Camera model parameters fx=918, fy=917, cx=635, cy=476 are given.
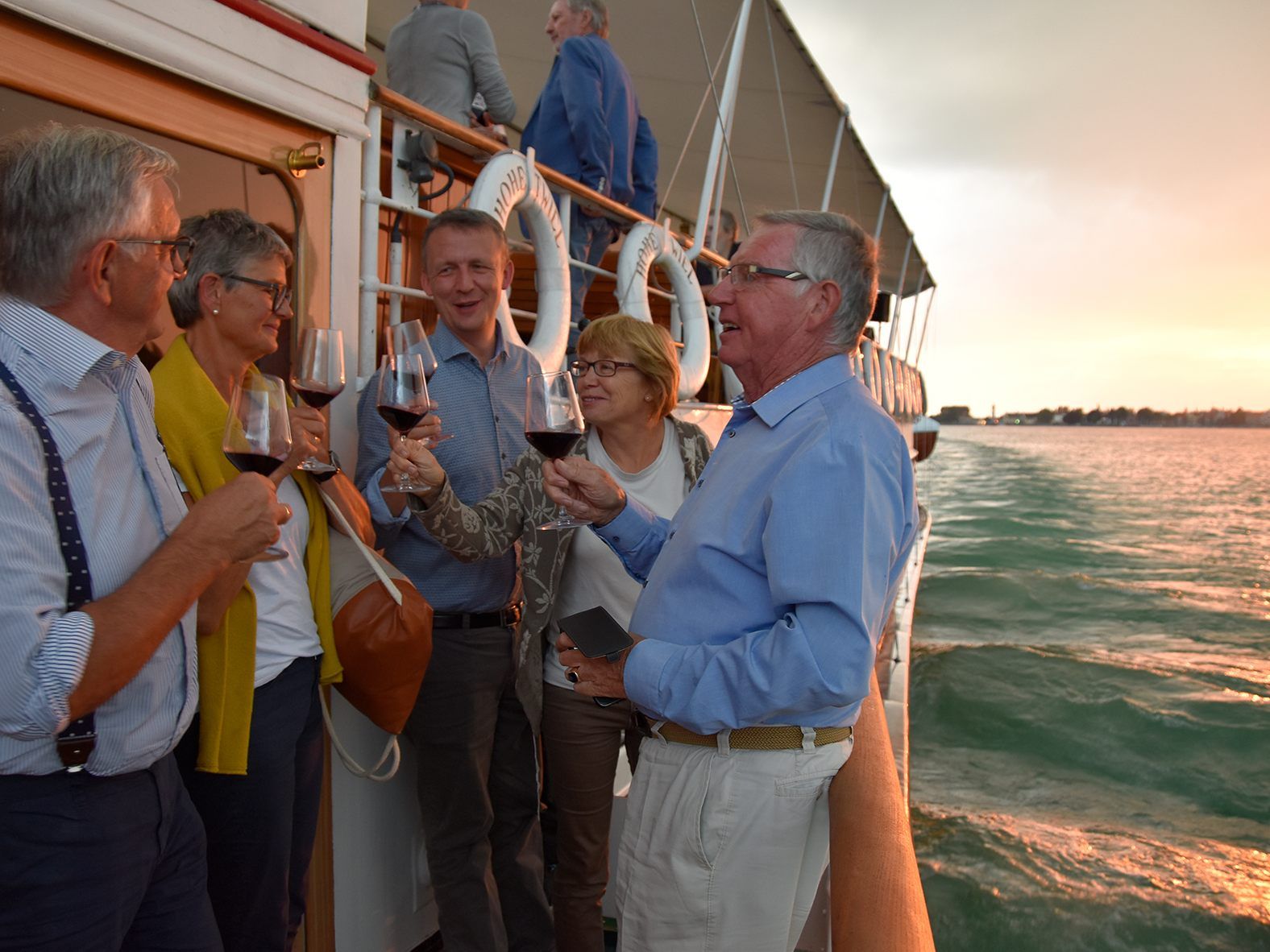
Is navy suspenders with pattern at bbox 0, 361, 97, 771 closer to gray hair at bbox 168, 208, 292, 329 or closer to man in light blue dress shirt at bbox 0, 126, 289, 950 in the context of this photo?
man in light blue dress shirt at bbox 0, 126, 289, 950

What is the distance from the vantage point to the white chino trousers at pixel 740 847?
5.35 ft

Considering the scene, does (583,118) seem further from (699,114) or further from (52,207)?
(52,207)

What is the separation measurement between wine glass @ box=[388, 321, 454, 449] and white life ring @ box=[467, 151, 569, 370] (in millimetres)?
1136

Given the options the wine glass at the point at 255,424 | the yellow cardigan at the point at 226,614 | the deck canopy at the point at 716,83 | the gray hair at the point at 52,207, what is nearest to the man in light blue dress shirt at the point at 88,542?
the gray hair at the point at 52,207

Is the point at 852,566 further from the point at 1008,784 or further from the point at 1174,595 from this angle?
the point at 1174,595

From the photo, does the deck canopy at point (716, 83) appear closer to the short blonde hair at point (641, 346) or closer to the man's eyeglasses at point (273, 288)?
the short blonde hair at point (641, 346)

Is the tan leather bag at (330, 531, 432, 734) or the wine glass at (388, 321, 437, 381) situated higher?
the wine glass at (388, 321, 437, 381)

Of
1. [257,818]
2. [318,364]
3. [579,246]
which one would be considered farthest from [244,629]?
[579,246]

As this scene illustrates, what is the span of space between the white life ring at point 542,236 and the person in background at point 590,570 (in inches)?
29.4

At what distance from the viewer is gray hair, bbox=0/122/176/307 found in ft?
4.20

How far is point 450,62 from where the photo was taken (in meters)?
4.27

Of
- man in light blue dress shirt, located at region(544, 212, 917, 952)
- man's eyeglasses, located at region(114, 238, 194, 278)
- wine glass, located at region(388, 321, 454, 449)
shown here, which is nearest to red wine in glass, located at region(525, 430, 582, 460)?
wine glass, located at region(388, 321, 454, 449)

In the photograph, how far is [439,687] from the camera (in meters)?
2.60

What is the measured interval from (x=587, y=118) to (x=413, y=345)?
2972 mm
